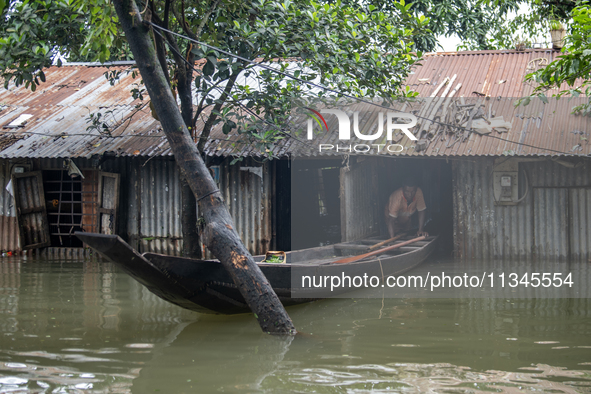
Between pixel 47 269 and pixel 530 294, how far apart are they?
8.16 m

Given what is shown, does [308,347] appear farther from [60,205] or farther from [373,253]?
[60,205]

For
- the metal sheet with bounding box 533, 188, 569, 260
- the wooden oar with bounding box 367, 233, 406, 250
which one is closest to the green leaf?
the wooden oar with bounding box 367, 233, 406, 250

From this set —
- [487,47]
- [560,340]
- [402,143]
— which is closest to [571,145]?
[402,143]

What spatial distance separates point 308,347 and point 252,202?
549cm

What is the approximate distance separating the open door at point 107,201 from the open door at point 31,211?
1.52m

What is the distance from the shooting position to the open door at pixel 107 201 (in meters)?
10.5

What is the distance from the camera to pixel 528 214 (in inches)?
375

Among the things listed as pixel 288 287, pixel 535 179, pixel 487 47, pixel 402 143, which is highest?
pixel 487 47

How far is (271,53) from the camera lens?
6.80 m

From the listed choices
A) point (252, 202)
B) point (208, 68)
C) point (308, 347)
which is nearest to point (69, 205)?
point (252, 202)

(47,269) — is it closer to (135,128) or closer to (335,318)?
(135,128)

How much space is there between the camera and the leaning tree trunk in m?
4.85

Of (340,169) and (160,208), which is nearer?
(340,169)

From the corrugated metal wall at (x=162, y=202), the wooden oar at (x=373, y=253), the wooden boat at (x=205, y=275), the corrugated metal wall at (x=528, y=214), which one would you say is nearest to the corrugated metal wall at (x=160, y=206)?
the corrugated metal wall at (x=162, y=202)
